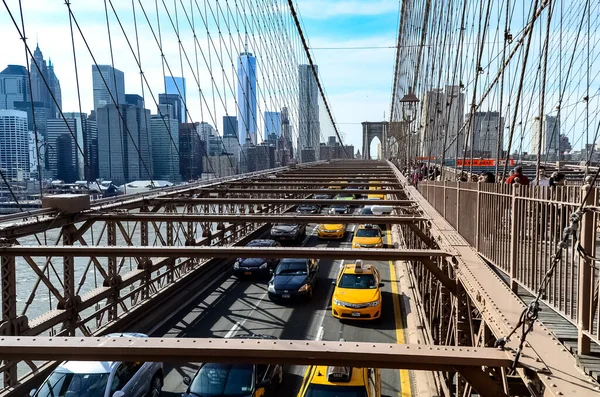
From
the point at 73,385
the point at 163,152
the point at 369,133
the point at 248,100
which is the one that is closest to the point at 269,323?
the point at 73,385

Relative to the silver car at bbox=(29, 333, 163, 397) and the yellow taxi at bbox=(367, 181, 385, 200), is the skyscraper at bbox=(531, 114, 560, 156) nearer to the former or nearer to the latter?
the yellow taxi at bbox=(367, 181, 385, 200)

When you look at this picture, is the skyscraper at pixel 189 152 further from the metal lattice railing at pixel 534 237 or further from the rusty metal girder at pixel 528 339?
the rusty metal girder at pixel 528 339

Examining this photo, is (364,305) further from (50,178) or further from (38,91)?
(38,91)

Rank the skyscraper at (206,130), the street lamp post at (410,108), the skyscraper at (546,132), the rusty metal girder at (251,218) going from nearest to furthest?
the rusty metal girder at (251,218) < the skyscraper at (546,132) < the street lamp post at (410,108) < the skyscraper at (206,130)

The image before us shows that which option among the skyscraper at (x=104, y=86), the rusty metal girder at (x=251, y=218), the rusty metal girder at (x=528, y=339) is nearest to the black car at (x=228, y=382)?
the rusty metal girder at (x=251, y=218)

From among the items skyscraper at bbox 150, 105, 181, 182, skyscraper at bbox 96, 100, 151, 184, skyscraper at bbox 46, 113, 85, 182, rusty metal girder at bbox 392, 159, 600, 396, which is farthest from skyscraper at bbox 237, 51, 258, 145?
rusty metal girder at bbox 392, 159, 600, 396

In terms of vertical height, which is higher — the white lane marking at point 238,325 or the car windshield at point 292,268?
the car windshield at point 292,268
